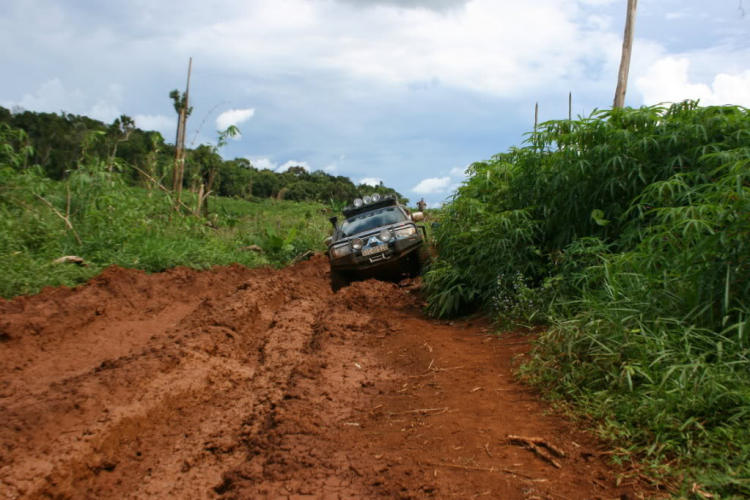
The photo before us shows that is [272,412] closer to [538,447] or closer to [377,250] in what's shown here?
[538,447]

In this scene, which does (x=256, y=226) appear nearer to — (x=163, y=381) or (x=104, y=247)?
(x=104, y=247)

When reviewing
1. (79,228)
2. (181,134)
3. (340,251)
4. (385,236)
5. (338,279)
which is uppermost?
(181,134)

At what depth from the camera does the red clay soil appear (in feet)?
9.12

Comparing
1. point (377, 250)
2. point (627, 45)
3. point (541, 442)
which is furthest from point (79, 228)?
point (627, 45)

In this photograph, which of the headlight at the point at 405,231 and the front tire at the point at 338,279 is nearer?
the headlight at the point at 405,231

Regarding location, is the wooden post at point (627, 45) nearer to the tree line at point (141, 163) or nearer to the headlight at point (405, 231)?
the headlight at point (405, 231)

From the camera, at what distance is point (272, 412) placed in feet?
12.5

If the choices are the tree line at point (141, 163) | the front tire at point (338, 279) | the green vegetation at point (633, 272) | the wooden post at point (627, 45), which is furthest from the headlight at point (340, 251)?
the tree line at point (141, 163)

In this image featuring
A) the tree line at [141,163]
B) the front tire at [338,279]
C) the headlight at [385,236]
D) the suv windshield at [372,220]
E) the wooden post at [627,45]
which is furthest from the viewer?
the tree line at [141,163]

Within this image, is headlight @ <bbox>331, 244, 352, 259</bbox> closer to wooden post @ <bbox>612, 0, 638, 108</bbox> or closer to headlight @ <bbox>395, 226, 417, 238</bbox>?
headlight @ <bbox>395, 226, 417, 238</bbox>

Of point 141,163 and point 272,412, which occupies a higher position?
point 141,163

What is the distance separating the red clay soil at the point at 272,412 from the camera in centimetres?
278

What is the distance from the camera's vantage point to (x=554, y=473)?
2633 millimetres

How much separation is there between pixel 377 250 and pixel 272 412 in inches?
205
